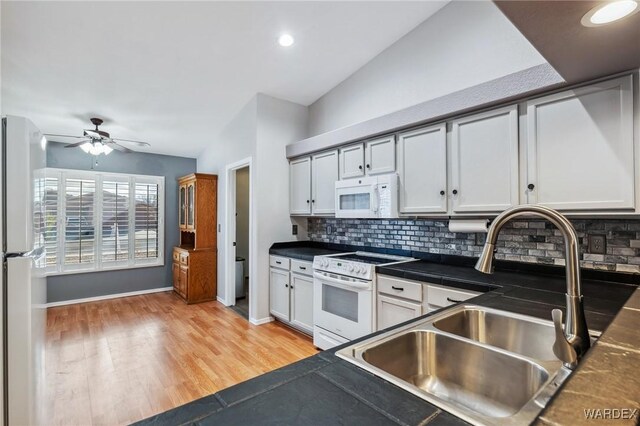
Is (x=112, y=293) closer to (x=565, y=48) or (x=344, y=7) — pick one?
(x=344, y=7)

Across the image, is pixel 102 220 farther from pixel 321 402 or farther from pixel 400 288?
pixel 321 402

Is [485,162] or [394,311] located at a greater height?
[485,162]

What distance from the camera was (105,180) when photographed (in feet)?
16.4

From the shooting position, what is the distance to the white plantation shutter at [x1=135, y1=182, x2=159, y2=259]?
5281 millimetres

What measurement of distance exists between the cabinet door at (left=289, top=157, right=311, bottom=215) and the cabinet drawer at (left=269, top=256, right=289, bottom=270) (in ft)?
2.10

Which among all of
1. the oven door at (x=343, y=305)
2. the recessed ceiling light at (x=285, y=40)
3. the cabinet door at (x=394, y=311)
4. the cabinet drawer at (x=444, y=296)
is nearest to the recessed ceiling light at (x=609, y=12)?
the cabinet drawer at (x=444, y=296)

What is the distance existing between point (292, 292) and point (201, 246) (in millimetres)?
2062

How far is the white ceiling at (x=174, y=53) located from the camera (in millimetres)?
2449

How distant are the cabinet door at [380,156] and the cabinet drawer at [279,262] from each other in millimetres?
1431

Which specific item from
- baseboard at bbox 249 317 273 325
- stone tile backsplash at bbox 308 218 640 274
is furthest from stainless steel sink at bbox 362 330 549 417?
baseboard at bbox 249 317 273 325

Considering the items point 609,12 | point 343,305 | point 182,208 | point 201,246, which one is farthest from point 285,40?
point 182,208

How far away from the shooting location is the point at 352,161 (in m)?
3.26

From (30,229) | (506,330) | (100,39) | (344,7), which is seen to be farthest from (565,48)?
(100,39)

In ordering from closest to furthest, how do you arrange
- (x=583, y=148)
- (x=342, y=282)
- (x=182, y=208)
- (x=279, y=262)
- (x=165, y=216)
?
(x=583, y=148) → (x=342, y=282) → (x=279, y=262) → (x=182, y=208) → (x=165, y=216)
